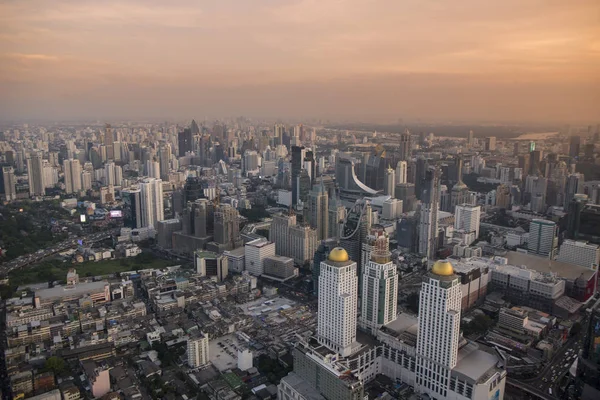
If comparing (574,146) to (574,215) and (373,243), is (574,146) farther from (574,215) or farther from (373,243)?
(373,243)

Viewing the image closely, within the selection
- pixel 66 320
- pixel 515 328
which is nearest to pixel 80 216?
pixel 66 320

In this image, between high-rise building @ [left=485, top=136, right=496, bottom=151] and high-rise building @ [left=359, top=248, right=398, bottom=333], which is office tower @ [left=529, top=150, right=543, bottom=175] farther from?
high-rise building @ [left=359, top=248, right=398, bottom=333]

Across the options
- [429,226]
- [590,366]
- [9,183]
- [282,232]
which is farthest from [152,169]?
[590,366]

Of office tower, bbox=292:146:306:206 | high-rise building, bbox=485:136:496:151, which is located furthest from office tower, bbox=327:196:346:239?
high-rise building, bbox=485:136:496:151

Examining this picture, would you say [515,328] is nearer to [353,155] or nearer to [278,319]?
[278,319]

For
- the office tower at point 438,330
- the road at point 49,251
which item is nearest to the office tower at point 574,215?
the office tower at point 438,330

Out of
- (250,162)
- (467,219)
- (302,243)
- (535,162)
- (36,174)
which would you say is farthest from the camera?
(250,162)
